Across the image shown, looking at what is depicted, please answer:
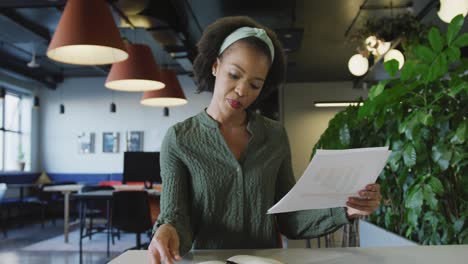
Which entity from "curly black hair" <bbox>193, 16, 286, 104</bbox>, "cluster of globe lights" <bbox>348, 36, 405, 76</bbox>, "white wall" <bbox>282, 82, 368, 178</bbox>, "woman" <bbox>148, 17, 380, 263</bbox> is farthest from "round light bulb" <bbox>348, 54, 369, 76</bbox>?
"white wall" <bbox>282, 82, 368, 178</bbox>

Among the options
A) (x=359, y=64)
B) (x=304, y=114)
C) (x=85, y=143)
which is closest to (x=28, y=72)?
(x=85, y=143)

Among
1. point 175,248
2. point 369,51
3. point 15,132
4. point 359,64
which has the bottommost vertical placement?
point 175,248

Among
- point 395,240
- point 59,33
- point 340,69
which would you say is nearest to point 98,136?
point 340,69

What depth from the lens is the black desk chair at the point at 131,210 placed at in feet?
15.8

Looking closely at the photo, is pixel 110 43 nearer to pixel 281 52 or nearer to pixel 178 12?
pixel 281 52

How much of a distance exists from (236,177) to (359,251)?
1.23ft

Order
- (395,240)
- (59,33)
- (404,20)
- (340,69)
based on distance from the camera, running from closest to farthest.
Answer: (395,240)
(59,33)
(404,20)
(340,69)

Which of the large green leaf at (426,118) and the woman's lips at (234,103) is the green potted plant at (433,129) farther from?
the woman's lips at (234,103)

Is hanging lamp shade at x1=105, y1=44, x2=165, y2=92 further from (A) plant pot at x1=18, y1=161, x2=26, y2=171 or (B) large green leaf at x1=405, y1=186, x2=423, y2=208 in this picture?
(A) plant pot at x1=18, y1=161, x2=26, y2=171

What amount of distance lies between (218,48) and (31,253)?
5755 mm

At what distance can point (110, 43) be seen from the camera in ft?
9.41

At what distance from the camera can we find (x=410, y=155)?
186 centimetres

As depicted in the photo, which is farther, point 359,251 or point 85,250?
point 85,250

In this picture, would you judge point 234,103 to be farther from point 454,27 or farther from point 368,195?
point 454,27
